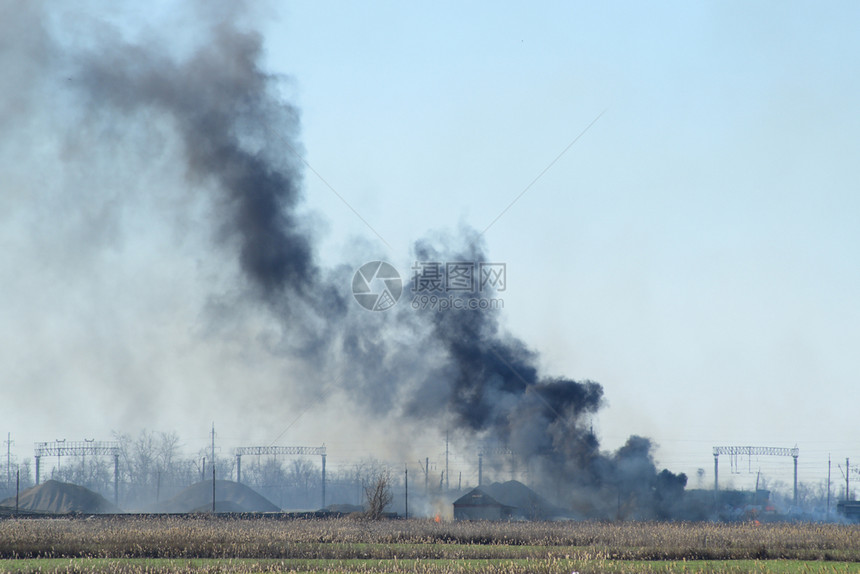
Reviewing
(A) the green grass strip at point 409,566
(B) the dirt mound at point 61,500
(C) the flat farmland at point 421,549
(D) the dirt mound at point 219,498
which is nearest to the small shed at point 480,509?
(C) the flat farmland at point 421,549

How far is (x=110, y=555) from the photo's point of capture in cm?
5834

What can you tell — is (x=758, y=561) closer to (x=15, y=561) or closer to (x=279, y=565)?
(x=279, y=565)

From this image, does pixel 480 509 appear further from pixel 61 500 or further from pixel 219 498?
pixel 61 500

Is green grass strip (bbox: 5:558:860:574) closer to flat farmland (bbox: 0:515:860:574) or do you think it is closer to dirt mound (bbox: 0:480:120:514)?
flat farmland (bbox: 0:515:860:574)

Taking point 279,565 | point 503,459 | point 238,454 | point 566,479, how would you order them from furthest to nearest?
point 238,454
point 503,459
point 566,479
point 279,565

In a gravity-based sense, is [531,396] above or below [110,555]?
above

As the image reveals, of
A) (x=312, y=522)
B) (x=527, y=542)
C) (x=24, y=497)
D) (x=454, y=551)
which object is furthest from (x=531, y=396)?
(x=24, y=497)

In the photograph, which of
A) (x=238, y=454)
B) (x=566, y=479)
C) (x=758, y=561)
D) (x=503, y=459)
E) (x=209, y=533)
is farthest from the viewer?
(x=238, y=454)

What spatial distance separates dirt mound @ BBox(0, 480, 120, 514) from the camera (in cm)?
14312

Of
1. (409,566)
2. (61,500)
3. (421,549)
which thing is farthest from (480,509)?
(61,500)

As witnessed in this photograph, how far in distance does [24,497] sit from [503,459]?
8372 centimetres

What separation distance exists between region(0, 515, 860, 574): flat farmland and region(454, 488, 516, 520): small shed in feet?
77.6

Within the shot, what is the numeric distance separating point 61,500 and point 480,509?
78.3 meters

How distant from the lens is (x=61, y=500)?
477ft
